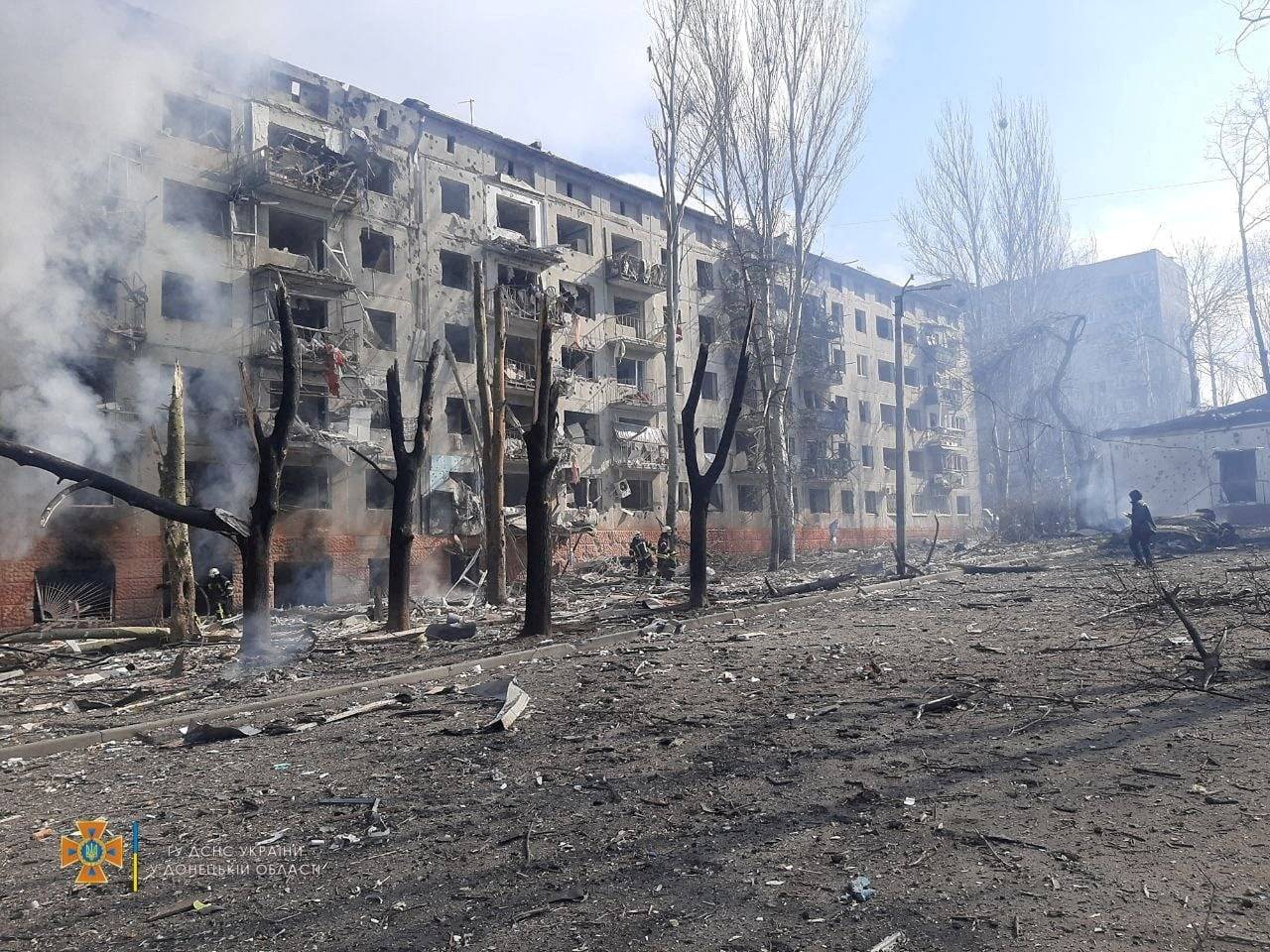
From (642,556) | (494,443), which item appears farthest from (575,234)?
(494,443)

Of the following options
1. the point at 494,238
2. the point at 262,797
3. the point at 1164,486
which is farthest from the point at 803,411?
the point at 262,797

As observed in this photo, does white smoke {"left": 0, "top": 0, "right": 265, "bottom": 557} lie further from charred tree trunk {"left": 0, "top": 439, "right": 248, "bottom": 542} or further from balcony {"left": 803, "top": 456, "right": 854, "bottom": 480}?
balcony {"left": 803, "top": 456, "right": 854, "bottom": 480}

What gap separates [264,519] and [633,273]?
85.1 feet

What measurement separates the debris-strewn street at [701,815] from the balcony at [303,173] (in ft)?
68.8

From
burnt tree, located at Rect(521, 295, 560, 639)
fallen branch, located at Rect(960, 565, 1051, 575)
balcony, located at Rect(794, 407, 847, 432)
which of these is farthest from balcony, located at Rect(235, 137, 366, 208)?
balcony, located at Rect(794, 407, 847, 432)

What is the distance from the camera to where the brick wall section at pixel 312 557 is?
1908 centimetres

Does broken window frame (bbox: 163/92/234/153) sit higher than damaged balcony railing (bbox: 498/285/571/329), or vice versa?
broken window frame (bbox: 163/92/234/153)

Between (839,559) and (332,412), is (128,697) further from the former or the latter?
(839,559)

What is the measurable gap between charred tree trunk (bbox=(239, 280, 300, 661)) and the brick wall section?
12.2m

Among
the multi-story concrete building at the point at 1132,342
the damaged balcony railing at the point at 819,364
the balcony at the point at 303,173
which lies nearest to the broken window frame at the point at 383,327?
the balcony at the point at 303,173

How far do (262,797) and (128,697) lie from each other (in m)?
5.08

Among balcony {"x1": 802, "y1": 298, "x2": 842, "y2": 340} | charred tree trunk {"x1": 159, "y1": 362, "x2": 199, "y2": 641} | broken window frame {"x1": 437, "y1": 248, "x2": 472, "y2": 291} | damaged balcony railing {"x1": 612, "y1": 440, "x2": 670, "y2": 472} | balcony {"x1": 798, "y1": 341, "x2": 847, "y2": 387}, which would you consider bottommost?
charred tree trunk {"x1": 159, "y1": 362, "x2": 199, "y2": 641}

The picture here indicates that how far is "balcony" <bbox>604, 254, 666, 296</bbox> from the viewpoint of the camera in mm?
33906

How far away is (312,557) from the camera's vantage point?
23.9m
